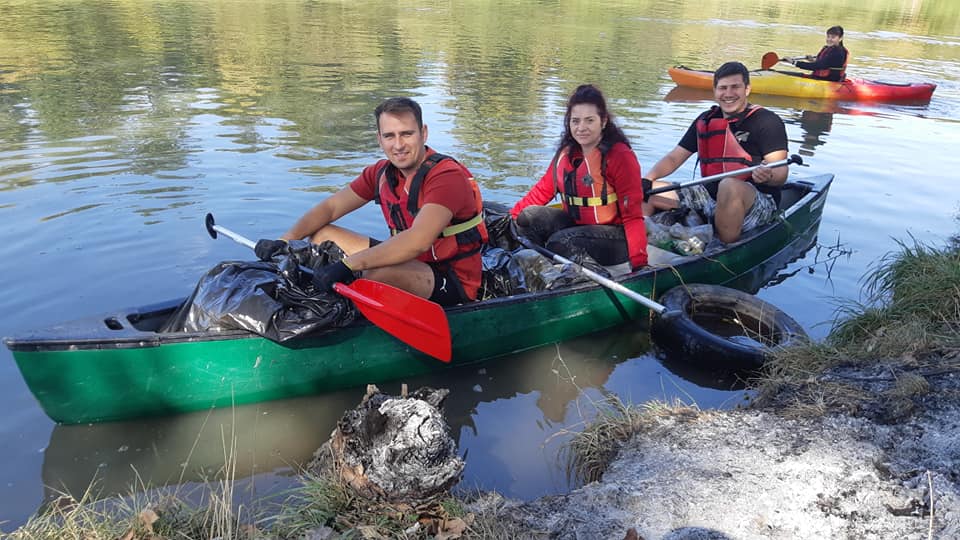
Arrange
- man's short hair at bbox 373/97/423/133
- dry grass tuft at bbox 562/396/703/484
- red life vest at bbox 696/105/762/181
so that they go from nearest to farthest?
dry grass tuft at bbox 562/396/703/484
man's short hair at bbox 373/97/423/133
red life vest at bbox 696/105/762/181

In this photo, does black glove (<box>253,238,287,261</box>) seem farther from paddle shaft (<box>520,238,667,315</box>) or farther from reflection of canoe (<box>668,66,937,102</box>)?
reflection of canoe (<box>668,66,937,102</box>)

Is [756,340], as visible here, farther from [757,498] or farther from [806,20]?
[806,20]

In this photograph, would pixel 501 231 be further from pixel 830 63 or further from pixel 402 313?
pixel 830 63

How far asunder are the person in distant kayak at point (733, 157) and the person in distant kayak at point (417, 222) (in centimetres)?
244

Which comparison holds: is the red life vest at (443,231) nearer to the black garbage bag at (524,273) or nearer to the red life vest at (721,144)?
the black garbage bag at (524,273)

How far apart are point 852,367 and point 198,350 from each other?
3429 mm

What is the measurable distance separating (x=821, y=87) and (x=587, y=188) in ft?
33.5

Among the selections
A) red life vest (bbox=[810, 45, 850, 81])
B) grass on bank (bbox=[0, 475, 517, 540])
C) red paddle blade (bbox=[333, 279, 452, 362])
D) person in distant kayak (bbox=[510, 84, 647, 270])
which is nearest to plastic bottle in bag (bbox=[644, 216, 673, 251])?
person in distant kayak (bbox=[510, 84, 647, 270])

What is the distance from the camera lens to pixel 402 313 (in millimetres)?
3758

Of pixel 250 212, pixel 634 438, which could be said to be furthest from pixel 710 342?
A: pixel 250 212

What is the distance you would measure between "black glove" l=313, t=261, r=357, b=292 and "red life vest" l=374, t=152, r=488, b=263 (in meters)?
0.43

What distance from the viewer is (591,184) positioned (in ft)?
16.2

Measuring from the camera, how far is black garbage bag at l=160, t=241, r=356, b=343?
3.55m

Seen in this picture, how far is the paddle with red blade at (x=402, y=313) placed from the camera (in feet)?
12.2
